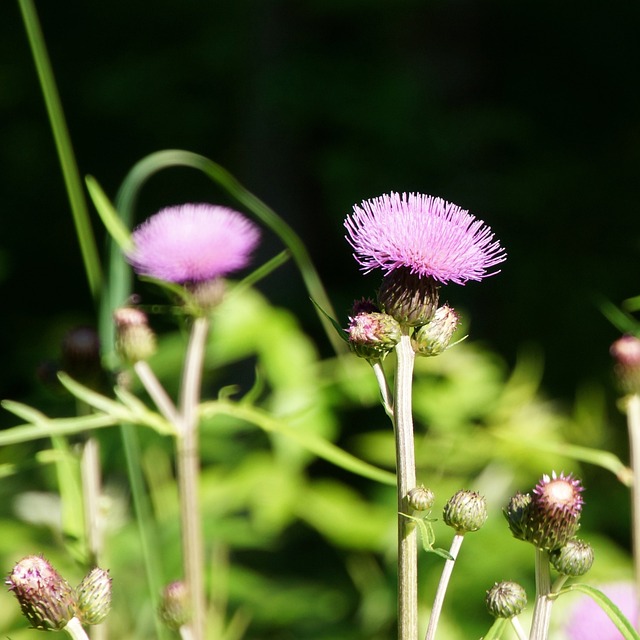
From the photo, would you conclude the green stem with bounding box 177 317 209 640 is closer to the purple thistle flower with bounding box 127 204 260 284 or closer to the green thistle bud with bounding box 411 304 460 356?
the purple thistle flower with bounding box 127 204 260 284

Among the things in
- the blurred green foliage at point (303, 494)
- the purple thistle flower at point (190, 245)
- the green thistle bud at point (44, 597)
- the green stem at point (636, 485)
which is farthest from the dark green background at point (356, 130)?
the green thistle bud at point (44, 597)

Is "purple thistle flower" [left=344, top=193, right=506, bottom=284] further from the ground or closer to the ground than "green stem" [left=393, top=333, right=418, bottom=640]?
further from the ground

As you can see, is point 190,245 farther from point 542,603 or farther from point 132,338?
point 542,603

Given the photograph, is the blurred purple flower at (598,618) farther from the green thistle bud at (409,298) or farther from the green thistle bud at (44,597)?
the green thistle bud at (44,597)

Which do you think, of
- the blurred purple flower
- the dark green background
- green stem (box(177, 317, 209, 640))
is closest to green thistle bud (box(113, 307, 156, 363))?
green stem (box(177, 317, 209, 640))

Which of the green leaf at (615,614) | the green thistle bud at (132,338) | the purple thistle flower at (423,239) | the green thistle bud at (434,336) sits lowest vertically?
the green leaf at (615,614)

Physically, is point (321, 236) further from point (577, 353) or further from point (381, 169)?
point (577, 353)

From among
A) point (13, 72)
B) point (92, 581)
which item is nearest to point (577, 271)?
point (13, 72)
